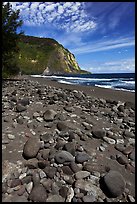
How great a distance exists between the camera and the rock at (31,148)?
434 cm

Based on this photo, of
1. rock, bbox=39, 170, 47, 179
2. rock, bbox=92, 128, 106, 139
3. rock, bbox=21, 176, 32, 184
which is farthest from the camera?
rock, bbox=92, 128, 106, 139

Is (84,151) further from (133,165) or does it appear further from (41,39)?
(41,39)

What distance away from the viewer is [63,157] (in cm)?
427

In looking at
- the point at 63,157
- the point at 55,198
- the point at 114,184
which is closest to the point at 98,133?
the point at 63,157

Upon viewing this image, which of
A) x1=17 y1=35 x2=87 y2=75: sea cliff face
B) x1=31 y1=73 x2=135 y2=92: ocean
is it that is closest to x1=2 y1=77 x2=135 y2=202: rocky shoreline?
x1=31 y1=73 x2=135 y2=92: ocean

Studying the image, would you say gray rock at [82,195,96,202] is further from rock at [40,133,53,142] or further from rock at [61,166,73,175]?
rock at [40,133,53,142]

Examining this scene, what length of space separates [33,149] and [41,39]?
16111 centimetres

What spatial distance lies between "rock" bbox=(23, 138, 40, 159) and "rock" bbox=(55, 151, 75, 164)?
0.52m

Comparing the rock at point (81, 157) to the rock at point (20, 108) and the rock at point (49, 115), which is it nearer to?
the rock at point (49, 115)

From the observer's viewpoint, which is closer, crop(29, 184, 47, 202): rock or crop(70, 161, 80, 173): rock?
crop(29, 184, 47, 202): rock

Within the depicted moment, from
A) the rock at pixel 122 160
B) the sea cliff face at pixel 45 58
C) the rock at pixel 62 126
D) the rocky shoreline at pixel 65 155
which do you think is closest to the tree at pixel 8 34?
the rocky shoreline at pixel 65 155

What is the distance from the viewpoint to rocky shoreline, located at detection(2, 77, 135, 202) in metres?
3.51

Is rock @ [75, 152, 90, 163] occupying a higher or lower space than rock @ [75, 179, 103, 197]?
higher

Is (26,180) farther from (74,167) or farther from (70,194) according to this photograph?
(74,167)
